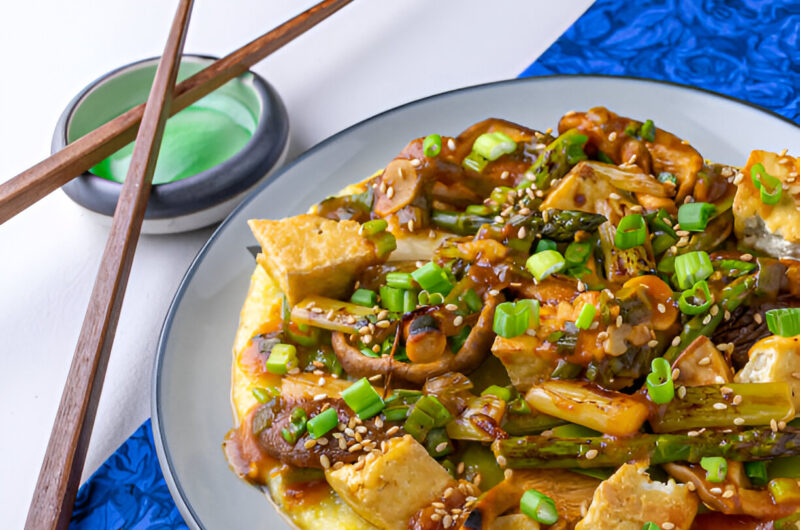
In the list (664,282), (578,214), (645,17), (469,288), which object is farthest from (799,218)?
(645,17)

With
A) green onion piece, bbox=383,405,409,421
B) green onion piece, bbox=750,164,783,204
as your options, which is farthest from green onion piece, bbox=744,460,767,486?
green onion piece, bbox=383,405,409,421

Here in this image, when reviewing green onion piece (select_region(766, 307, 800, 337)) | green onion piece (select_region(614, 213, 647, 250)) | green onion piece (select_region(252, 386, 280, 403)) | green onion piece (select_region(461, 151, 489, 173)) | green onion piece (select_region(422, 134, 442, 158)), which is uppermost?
green onion piece (select_region(422, 134, 442, 158))

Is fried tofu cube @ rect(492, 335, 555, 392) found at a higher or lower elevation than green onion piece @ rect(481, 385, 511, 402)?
higher

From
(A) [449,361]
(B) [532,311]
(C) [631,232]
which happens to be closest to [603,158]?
(C) [631,232]

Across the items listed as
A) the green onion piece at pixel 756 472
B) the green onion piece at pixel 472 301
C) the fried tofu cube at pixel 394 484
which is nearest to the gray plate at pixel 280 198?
the fried tofu cube at pixel 394 484

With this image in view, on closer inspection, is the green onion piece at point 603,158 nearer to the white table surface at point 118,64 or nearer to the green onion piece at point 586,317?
the green onion piece at point 586,317

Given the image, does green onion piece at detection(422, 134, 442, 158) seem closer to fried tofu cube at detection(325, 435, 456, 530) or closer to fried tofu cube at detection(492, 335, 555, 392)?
fried tofu cube at detection(492, 335, 555, 392)
